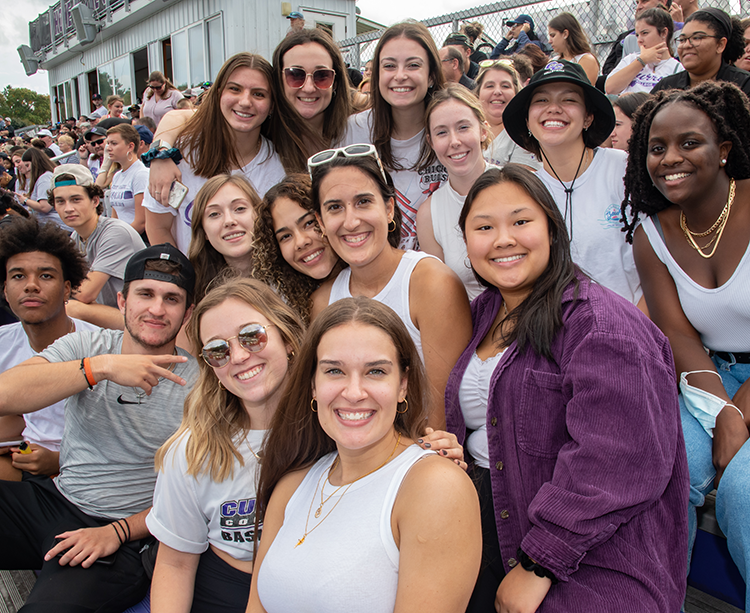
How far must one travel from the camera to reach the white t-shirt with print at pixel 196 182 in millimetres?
3645

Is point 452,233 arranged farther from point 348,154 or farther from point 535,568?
point 535,568

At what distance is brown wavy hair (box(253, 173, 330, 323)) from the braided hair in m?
1.65

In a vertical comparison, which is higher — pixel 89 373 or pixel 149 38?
pixel 149 38

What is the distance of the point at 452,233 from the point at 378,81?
1.19 meters

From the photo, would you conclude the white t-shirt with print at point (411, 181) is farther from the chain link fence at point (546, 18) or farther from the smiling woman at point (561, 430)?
the chain link fence at point (546, 18)

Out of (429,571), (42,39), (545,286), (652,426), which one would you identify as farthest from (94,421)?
→ (42,39)

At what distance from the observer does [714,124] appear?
229 cm

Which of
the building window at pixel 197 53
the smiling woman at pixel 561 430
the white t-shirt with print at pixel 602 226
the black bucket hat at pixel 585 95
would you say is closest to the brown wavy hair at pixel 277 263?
the smiling woman at pixel 561 430

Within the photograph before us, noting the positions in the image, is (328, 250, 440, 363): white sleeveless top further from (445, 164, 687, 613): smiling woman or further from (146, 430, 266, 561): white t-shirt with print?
(146, 430, 266, 561): white t-shirt with print

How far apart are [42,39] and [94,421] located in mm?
31437

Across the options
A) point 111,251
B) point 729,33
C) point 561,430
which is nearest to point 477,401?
point 561,430

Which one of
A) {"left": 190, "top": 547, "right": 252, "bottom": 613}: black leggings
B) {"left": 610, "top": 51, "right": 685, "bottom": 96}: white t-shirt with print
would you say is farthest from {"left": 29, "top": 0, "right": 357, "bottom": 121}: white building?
{"left": 190, "top": 547, "right": 252, "bottom": 613}: black leggings

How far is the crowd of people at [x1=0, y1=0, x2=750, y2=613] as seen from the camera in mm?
1584

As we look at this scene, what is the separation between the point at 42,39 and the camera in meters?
26.5
